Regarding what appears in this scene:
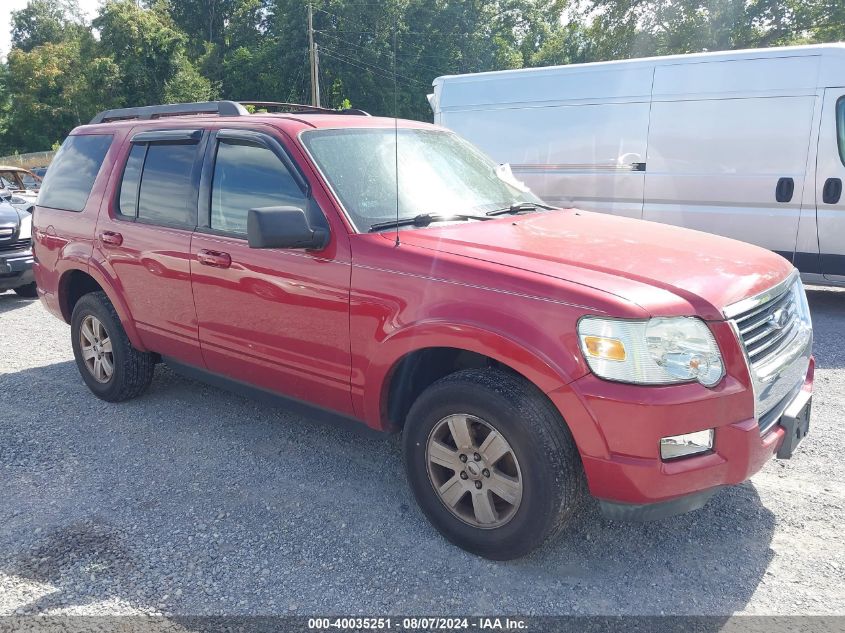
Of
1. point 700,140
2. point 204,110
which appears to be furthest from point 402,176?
point 700,140

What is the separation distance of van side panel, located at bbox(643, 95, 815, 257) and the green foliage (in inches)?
653

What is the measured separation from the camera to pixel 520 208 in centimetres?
388

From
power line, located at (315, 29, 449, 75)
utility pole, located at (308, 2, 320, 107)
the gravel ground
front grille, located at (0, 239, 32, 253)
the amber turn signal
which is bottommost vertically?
the gravel ground

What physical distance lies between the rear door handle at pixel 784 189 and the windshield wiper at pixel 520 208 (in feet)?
13.7

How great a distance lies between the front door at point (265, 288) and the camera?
10.8 ft

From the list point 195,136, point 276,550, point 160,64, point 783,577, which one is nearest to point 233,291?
point 195,136

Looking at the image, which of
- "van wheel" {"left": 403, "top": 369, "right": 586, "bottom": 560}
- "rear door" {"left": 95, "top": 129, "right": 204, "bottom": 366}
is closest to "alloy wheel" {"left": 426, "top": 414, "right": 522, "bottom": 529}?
"van wheel" {"left": 403, "top": 369, "right": 586, "bottom": 560}

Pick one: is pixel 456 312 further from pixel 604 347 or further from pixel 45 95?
pixel 45 95

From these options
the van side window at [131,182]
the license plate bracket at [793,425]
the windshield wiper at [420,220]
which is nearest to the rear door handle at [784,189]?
the license plate bracket at [793,425]

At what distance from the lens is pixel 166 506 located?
3439mm

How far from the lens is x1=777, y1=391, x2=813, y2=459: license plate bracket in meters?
2.81

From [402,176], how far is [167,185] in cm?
153

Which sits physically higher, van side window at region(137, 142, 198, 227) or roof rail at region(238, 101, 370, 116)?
roof rail at region(238, 101, 370, 116)

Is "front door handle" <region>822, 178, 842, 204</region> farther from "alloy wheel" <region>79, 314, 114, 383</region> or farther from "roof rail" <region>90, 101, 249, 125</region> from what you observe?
"alloy wheel" <region>79, 314, 114, 383</region>
